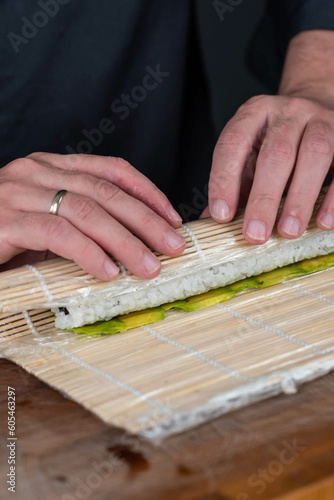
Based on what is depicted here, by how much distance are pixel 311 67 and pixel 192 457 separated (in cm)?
106

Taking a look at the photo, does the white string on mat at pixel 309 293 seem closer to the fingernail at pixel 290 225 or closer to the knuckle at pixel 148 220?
the fingernail at pixel 290 225

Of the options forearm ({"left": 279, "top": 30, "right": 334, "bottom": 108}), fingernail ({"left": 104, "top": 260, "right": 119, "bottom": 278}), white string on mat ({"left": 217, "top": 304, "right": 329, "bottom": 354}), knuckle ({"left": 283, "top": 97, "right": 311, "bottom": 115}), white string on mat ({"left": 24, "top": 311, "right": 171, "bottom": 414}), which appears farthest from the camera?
forearm ({"left": 279, "top": 30, "right": 334, "bottom": 108})

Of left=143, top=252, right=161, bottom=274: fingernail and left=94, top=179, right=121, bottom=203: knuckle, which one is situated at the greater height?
left=94, top=179, right=121, bottom=203: knuckle

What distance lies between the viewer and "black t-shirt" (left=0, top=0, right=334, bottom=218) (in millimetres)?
1446

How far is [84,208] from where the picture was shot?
0.97m

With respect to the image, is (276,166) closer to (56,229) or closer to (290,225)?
(290,225)

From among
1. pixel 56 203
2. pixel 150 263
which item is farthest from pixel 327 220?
pixel 56 203

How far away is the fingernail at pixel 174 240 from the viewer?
98 cm

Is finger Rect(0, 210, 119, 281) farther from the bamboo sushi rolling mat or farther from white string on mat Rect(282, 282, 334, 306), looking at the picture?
white string on mat Rect(282, 282, 334, 306)

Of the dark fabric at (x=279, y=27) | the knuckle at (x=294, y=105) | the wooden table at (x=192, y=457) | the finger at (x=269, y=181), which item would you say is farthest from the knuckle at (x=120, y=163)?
the dark fabric at (x=279, y=27)

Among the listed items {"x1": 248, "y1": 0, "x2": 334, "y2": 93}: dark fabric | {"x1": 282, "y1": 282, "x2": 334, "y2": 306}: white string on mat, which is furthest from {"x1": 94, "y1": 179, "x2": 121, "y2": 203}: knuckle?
{"x1": 248, "y1": 0, "x2": 334, "y2": 93}: dark fabric

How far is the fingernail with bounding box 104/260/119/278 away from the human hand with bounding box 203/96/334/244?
22cm

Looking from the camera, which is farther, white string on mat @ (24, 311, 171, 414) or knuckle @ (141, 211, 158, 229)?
knuckle @ (141, 211, 158, 229)

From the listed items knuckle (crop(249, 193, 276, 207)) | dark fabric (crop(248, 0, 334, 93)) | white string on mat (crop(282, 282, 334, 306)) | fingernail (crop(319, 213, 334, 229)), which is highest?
dark fabric (crop(248, 0, 334, 93))
